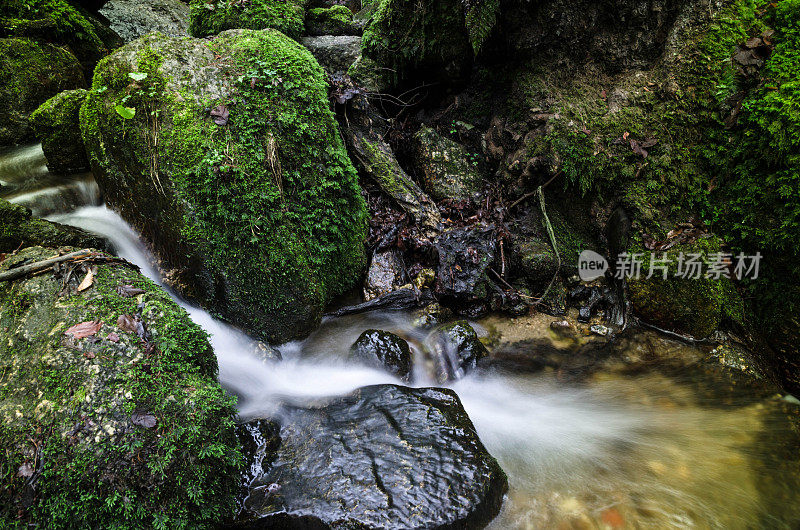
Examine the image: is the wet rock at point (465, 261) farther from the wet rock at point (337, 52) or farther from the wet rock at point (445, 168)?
the wet rock at point (337, 52)

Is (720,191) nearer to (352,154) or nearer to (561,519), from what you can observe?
(561,519)

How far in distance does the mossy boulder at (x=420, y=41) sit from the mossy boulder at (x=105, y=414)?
5.21 m

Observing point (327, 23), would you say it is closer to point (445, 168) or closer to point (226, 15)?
point (226, 15)

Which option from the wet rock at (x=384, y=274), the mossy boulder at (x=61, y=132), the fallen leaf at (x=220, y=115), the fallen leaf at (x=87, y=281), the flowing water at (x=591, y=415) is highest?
the fallen leaf at (x=220, y=115)

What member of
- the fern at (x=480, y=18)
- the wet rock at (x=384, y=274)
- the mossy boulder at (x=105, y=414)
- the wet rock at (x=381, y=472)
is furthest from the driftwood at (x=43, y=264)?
the fern at (x=480, y=18)

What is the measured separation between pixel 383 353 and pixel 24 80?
6.83 m

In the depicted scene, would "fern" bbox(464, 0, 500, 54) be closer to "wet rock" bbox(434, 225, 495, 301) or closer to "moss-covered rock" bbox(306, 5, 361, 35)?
"wet rock" bbox(434, 225, 495, 301)

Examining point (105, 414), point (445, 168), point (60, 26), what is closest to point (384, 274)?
point (445, 168)

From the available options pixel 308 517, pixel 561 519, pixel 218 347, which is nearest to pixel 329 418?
pixel 308 517

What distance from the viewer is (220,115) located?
3711 millimetres

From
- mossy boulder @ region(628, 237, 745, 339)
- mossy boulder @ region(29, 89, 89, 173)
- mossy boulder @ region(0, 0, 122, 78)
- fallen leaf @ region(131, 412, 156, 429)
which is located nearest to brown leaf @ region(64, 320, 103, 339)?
fallen leaf @ region(131, 412, 156, 429)

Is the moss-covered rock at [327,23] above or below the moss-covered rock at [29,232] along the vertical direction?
above

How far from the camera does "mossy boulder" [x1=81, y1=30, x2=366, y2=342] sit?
370 centimetres

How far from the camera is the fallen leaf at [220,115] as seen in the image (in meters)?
3.70
